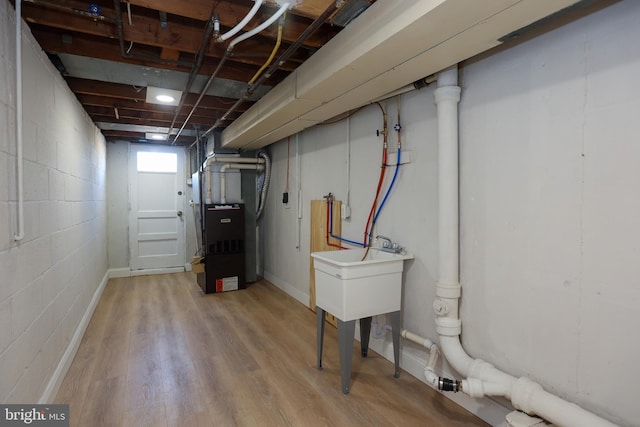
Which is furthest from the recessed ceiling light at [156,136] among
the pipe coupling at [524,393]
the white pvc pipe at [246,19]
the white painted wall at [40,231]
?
the pipe coupling at [524,393]

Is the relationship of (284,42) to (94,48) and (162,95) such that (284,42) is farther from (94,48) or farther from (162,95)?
(162,95)

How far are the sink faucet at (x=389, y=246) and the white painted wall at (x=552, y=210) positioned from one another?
0.19 m

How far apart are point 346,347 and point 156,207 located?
4962 mm

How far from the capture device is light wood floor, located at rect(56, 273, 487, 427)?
2.02 m

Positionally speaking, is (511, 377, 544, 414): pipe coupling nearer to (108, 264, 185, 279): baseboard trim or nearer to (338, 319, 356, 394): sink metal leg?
(338, 319, 356, 394): sink metal leg

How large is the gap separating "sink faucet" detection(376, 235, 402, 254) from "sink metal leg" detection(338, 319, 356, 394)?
0.66 m

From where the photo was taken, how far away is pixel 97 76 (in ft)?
8.81

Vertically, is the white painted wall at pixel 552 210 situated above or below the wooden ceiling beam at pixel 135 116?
below

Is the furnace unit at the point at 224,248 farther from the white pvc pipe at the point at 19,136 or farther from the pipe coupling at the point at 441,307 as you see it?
the pipe coupling at the point at 441,307

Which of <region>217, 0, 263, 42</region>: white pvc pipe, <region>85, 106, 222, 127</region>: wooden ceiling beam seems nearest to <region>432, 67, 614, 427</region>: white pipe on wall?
<region>217, 0, 263, 42</region>: white pvc pipe

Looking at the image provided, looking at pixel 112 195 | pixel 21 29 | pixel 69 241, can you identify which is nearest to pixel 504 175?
pixel 21 29

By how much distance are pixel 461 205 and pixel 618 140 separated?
2.72 feet

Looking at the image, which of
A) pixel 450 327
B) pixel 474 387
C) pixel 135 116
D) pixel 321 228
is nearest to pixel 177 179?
pixel 135 116

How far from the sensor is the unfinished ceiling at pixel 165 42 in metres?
1.78
